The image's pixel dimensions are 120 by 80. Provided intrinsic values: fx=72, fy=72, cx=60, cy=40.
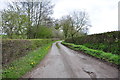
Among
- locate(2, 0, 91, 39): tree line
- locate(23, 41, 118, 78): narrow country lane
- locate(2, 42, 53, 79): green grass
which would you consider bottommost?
locate(23, 41, 118, 78): narrow country lane

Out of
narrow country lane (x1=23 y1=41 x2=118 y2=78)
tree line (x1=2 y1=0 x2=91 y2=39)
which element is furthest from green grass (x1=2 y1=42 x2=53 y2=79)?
tree line (x1=2 y1=0 x2=91 y2=39)

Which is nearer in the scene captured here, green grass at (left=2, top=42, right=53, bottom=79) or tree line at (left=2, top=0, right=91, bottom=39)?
green grass at (left=2, top=42, right=53, bottom=79)

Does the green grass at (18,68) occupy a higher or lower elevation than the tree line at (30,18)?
lower

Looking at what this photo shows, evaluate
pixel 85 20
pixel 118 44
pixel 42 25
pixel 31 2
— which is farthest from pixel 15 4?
pixel 85 20

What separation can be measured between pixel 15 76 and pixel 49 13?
61.4 ft

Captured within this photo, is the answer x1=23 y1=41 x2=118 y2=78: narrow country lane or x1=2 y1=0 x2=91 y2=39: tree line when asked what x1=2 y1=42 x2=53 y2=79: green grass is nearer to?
x1=23 y1=41 x2=118 y2=78: narrow country lane

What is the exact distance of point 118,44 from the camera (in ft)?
19.3

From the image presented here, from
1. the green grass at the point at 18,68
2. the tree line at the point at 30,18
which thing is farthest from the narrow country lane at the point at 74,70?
the tree line at the point at 30,18

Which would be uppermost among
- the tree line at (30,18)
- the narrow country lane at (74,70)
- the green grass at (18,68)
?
the tree line at (30,18)

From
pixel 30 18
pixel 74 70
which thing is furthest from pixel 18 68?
pixel 30 18

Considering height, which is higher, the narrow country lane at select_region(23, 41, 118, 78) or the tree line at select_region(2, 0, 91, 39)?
the tree line at select_region(2, 0, 91, 39)

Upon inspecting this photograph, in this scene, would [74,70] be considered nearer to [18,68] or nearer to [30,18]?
[18,68]

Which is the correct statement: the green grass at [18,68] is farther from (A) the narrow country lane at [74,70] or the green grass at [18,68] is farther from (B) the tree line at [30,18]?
(B) the tree line at [30,18]

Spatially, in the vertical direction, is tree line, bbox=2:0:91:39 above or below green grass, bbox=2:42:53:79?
above
